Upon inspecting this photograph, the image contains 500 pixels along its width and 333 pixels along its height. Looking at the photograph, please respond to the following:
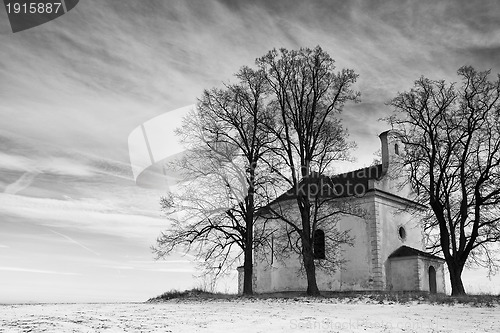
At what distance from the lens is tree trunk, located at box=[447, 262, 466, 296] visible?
25625 millimetres

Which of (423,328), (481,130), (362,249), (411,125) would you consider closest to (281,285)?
(362,249)

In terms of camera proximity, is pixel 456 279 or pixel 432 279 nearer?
pixel 456 279

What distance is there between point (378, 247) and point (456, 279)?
5.75m

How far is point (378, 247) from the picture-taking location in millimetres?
30781

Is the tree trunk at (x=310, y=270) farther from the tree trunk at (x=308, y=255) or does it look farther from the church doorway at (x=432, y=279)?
the church doorway at (x=432, y=279)

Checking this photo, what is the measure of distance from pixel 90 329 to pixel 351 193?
A: 82.7 ft

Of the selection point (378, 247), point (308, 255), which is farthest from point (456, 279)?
point (308, 255)

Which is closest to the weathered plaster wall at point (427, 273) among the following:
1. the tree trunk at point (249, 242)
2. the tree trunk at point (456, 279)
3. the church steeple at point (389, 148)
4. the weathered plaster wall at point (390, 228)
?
the weathered plaster wall at point (390, 228)

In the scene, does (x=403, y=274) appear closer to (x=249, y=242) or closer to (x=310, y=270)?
(x=310, y=270)

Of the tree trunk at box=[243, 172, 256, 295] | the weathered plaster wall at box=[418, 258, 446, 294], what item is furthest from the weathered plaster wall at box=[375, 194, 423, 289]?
the tree trunk at box=[243, 172, 256, 295]

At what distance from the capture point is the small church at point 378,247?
30.7 m

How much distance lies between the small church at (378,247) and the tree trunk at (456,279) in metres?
4.20

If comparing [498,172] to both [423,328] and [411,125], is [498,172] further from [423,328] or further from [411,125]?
[423,328]

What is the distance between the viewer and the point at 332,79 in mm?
28266
